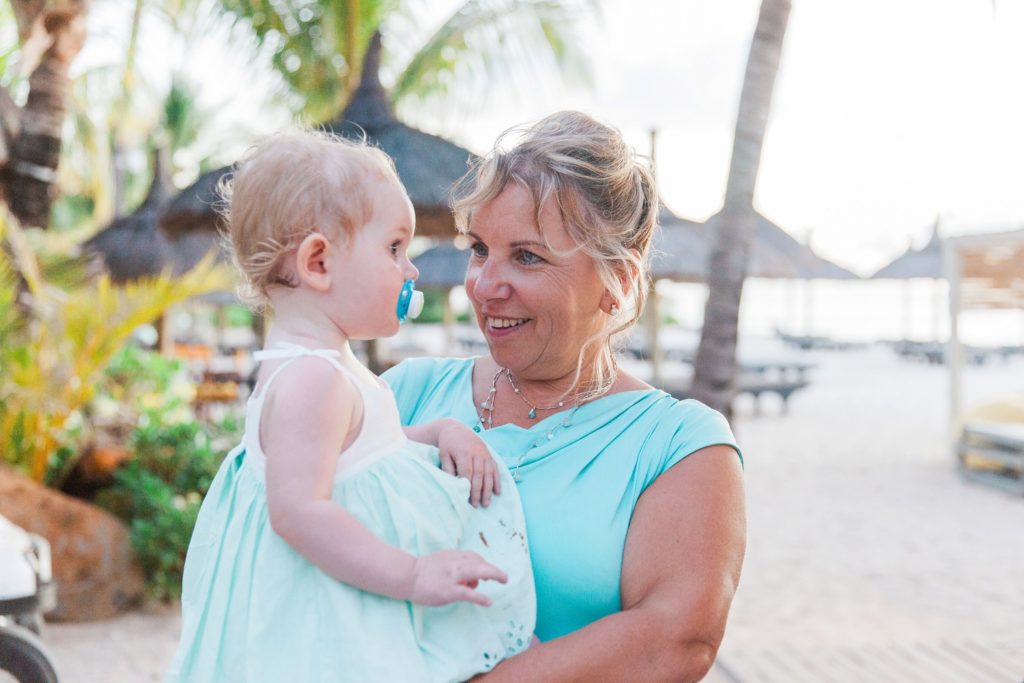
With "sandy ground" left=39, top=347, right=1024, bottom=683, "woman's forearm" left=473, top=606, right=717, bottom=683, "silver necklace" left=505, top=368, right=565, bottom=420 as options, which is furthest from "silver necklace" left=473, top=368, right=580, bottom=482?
"sandy ground" left=39, top=347, right=1024, bottom=683

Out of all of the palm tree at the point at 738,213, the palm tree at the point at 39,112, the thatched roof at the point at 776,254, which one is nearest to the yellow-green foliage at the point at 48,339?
the palm tree at the point at 39,112

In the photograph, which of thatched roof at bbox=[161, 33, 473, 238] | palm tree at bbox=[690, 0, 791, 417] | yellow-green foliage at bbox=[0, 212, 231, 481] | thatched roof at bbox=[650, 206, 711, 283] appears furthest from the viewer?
thatched roof at bbox=[650, 206, 711, 283]

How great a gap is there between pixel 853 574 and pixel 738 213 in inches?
130

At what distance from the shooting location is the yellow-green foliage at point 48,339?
650cm

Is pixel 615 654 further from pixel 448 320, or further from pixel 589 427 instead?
pixel 448 320

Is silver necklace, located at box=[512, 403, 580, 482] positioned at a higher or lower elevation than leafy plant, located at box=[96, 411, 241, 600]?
higher

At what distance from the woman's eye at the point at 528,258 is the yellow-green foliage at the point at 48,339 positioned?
538 cm

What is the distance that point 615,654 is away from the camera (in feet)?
5.06

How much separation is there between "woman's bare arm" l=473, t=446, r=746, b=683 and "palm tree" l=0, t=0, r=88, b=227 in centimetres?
686

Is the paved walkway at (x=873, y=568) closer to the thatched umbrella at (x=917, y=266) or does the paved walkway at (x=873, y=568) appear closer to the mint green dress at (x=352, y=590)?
the mint green dress at (x=352, y=590)

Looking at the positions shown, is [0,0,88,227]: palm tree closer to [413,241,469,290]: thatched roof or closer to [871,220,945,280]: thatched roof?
[413,241,469,290]: thatched roof

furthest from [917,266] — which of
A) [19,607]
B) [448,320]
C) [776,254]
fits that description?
[19,607]

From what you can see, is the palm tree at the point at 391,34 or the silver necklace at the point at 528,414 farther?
the palm tree at the point at 391,34

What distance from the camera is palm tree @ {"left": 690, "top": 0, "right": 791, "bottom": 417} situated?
19.6 feet
